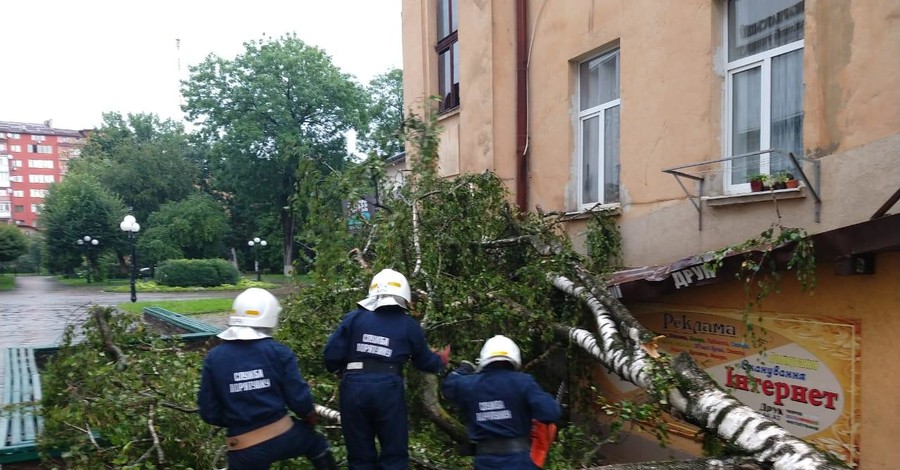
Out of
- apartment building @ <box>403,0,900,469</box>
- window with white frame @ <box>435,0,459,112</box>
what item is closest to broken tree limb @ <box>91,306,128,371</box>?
apartment building @ <box>403,0,900,469</box>

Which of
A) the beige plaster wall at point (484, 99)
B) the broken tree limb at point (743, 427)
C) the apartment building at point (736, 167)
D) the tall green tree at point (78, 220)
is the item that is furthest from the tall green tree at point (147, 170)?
the broken tree limb at point (743, 427)

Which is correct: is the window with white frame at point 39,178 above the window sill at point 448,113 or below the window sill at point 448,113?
above

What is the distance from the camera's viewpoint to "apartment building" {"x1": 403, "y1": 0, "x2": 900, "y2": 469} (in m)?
4.13

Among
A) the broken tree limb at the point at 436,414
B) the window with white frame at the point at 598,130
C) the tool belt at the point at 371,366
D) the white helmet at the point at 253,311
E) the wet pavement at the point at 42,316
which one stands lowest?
the wet pavement at the point at 42,316

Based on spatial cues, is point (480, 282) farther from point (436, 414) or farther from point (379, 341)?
point (379, 341)

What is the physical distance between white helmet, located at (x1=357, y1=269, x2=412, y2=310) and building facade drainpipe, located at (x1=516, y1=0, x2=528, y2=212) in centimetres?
442

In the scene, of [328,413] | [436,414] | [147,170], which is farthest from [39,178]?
[436,414]

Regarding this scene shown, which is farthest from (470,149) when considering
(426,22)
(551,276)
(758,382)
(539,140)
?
(758,382)

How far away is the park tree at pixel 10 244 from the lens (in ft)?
121

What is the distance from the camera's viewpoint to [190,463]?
4188 mm

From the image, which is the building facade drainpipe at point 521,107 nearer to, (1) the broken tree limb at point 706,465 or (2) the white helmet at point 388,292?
(2) the white helmet at point 388,292

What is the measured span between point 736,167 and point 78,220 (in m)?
44.8

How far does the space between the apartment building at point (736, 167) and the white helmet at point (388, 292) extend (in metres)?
2.36

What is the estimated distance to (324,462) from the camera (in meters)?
3.55
